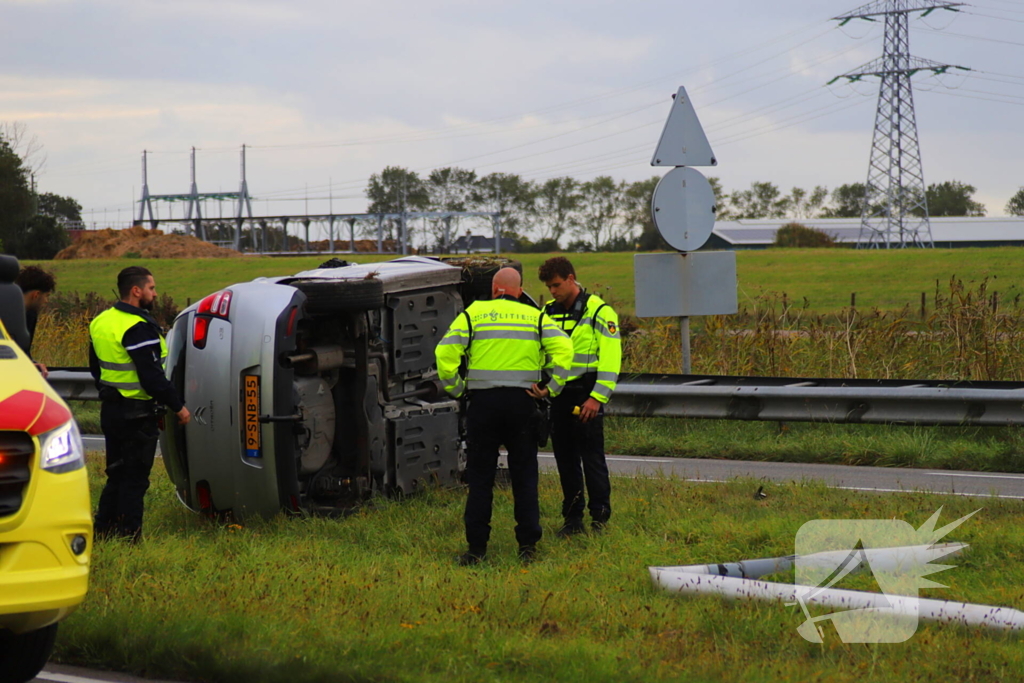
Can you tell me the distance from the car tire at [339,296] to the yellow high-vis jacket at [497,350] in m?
0.84

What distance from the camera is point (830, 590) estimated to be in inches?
218

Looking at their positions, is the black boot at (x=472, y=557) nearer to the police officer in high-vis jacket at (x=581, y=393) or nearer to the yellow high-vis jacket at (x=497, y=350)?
the police officer in high-vis jacket at (x=581, y=393)

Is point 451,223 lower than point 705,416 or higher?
higher

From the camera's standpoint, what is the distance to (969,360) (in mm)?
12859

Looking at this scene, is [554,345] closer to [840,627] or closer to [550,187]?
[840,627]

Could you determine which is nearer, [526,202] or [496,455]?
[496,455]

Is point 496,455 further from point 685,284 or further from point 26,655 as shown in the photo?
point 685,284

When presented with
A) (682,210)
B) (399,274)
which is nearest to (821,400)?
(682,210)

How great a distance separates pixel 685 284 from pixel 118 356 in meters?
6.09

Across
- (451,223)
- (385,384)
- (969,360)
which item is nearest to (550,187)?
(451,223)

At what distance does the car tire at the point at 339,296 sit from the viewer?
7.42 m

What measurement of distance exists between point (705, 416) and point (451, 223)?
188ft

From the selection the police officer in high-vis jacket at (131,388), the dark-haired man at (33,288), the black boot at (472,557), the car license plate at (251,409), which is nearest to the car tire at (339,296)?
the car license plate at (251,409)

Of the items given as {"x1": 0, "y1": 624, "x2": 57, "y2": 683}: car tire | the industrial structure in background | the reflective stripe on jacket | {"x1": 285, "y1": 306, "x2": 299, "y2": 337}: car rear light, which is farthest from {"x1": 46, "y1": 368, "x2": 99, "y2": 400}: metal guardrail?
the industrial structure in background
